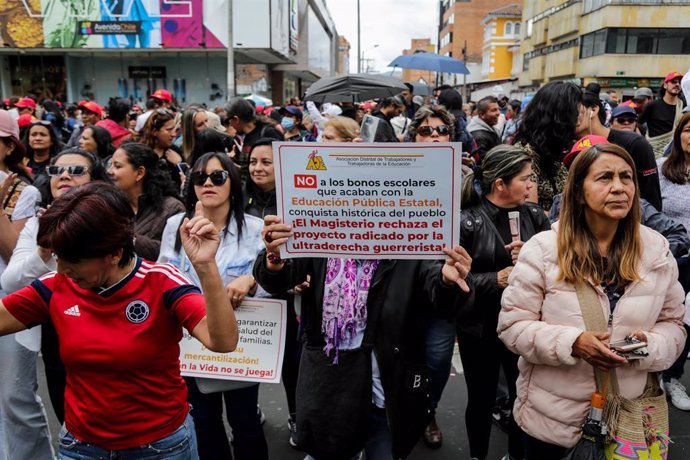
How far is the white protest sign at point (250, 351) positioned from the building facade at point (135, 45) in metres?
25.9

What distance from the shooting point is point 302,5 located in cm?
4403

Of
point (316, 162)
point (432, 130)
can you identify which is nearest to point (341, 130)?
point (432, 130)

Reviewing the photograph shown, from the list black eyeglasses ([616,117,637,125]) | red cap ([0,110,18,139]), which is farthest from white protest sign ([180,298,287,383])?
black eyeglasses ([616,117,637,125])

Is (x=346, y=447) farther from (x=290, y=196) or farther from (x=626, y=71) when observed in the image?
(x=626, y=71)

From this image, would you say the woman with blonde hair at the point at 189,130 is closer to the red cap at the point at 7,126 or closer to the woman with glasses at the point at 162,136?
the woman with glasses at the point at 162,136

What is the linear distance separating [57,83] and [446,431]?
33295 mm

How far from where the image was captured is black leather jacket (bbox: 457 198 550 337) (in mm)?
3105

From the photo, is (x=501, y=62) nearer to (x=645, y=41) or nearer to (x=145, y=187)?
(x=645, y=41)

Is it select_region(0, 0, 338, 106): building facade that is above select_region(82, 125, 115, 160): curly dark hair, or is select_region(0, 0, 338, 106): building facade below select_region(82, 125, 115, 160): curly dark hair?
above

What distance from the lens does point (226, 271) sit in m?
3.15

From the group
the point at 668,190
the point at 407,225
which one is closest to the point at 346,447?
the point at 407,225

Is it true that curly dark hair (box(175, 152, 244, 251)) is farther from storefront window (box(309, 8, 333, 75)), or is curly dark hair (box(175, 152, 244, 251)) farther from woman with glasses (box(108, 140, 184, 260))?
storefront window (box(309, 8, 333, 75))

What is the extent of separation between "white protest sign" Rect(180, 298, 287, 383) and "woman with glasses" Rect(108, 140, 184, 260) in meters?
0.87

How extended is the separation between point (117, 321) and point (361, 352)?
106cm
